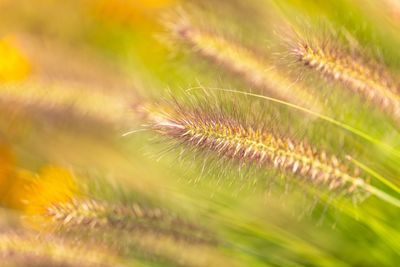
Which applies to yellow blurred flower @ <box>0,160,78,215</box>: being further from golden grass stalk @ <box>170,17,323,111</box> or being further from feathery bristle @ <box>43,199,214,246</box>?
golden grass stalk @ <box>170,17,323,111</box>

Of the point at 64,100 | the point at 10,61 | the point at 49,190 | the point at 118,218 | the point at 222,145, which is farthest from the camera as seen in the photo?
the point at 10,61

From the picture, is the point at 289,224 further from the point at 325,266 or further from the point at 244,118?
the point at 244,118

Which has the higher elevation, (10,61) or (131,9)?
(131,9)

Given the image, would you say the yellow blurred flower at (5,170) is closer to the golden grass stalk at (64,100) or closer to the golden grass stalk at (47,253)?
the golden grass stalk at (64,100)

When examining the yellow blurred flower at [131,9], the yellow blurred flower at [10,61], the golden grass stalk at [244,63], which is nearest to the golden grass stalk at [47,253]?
the golden grass stalk at [244,63]

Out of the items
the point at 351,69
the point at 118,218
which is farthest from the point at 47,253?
the point at 351,69

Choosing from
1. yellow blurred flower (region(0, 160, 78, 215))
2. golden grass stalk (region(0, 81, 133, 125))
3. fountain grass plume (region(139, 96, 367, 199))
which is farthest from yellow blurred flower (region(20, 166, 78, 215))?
fountain grass plume (region(139, 96, 367, 199))

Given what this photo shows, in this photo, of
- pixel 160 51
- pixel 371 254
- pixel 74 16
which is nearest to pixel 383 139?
pixel 371 254

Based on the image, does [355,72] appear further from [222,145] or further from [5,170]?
[5,170]
